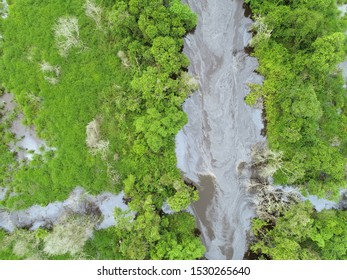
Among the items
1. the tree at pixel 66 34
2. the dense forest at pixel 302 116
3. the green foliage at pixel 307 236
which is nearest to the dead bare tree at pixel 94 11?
the tree at pixel 66 34

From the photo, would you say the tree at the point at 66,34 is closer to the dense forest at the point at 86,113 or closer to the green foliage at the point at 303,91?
the dense forest at the point at 86,113

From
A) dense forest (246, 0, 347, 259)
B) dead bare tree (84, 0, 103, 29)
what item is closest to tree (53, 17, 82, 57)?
dead bare tree (84, 0, 103, 29)

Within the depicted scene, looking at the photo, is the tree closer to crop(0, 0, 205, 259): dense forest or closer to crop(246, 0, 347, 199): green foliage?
crop(0, 0, 205, 259): dense forest

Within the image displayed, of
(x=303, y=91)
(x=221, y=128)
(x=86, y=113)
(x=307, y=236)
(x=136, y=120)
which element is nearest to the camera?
(x=303, y=91)

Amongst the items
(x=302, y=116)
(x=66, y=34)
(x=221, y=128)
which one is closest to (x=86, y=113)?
(x=66, y=34)

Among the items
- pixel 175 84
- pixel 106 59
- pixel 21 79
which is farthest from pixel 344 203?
pixel 21 79

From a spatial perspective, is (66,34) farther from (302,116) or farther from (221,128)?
(302,116)
